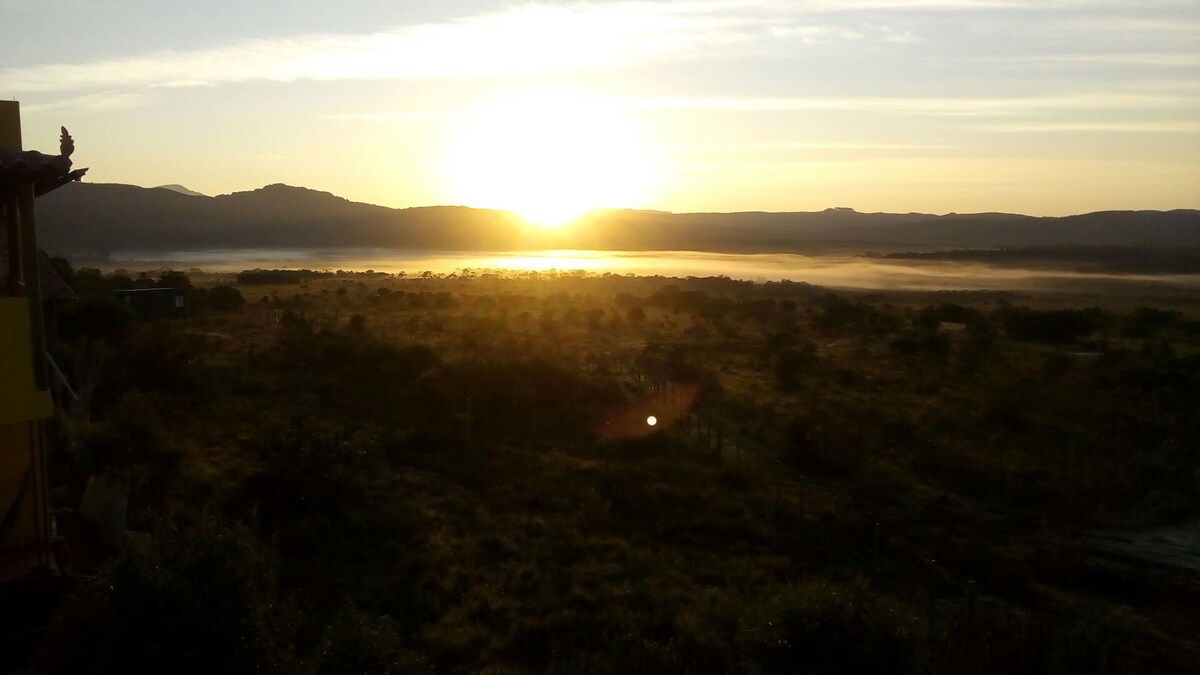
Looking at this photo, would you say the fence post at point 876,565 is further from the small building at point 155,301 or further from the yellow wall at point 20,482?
→ the small building at point 155,301

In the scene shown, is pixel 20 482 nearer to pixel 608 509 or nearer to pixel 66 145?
pixel 66 145

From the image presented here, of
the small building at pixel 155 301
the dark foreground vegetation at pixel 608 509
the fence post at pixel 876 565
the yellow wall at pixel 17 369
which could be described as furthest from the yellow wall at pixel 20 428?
the small building at pixel 155 301

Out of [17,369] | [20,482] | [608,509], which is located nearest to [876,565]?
[608,509]

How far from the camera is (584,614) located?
10.1 m

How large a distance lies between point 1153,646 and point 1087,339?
35.3 m

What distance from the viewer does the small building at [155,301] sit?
3612 cm

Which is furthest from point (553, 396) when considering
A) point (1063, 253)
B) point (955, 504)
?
point (1063, 253)

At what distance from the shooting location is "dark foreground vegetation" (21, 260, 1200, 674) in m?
7.50

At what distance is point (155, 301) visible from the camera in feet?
124

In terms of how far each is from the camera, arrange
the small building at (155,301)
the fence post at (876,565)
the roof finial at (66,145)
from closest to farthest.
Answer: the roof finial at (66,145), the fence post at (876,565), the small building at (155,301)

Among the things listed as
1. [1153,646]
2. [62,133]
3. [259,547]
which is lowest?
[1153,646]

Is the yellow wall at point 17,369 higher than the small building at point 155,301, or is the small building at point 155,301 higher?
the yellow wall at point 17,369

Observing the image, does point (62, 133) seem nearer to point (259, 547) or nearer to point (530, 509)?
point (259, 547)

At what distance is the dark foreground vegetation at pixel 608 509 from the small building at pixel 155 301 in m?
6.66
